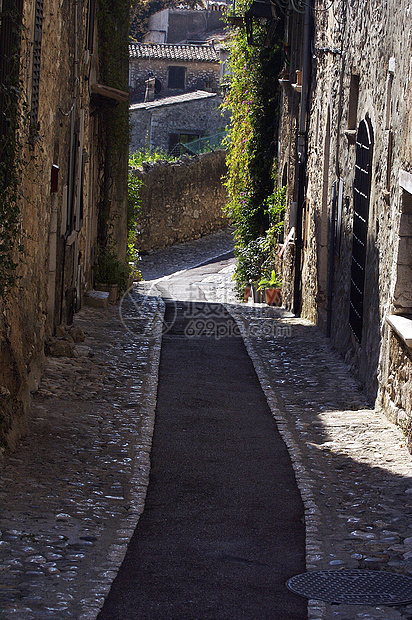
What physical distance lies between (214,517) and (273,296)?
1087cm

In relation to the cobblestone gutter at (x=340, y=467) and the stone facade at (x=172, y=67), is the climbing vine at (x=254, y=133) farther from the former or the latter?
the stone facade at (x=172, y=67)

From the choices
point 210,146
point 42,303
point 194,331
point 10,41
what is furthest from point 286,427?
point 210,146

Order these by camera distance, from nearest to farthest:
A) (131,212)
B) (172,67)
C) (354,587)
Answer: (354,587)
(131,212)
(172,67)

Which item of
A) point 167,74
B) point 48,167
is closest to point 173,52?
point 167,74

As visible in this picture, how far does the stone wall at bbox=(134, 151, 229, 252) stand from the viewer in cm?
2494

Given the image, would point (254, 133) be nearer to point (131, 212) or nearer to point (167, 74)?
point (131, 212)

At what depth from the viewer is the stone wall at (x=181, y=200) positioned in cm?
2494

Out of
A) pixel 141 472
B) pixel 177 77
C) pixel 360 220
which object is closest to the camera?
pixel 141 472

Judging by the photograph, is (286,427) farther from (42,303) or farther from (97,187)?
(97,187)

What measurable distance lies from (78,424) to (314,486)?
2.11 metres

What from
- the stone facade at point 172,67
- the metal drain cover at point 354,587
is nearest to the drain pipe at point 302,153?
the metal drain cover at point 354,587

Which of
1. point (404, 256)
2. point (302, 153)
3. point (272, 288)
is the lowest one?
point (272, 288)

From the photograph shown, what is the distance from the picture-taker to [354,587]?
147 inches

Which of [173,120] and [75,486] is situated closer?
[75,486]
